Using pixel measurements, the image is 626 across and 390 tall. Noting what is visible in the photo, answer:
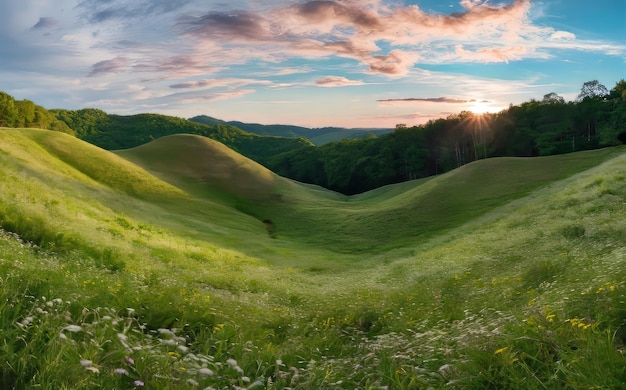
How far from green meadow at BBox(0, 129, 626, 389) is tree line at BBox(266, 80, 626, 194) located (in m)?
58.1

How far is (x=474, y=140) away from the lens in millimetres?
129500

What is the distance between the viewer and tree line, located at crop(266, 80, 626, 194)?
357 feet

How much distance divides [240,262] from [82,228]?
41.7ft

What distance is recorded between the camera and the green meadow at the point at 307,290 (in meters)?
6.50

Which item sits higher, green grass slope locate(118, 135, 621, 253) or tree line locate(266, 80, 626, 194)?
tree line locate(266, 80, 626, 194)

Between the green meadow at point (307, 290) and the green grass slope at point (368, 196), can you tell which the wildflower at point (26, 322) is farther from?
the green grass slope at point (368, 196)

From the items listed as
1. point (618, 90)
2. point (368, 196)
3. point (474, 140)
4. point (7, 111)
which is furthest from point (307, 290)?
point (7, 111)

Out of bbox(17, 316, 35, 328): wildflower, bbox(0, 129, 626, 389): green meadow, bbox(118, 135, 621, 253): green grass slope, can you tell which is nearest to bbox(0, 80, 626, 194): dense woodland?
bbox(118, 135, 621, 253): green grass slope

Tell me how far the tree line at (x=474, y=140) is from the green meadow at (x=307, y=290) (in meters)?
58.1

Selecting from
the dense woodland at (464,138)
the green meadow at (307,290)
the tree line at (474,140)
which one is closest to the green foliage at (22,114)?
the dense woodland at (464,138)

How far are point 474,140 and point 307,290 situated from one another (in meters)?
119

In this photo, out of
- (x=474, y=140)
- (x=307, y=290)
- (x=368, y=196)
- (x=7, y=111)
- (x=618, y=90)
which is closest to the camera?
(x=307, y=290)

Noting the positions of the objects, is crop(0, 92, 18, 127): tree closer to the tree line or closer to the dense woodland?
the dense woodland

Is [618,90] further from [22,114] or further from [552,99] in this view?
[22,114]
